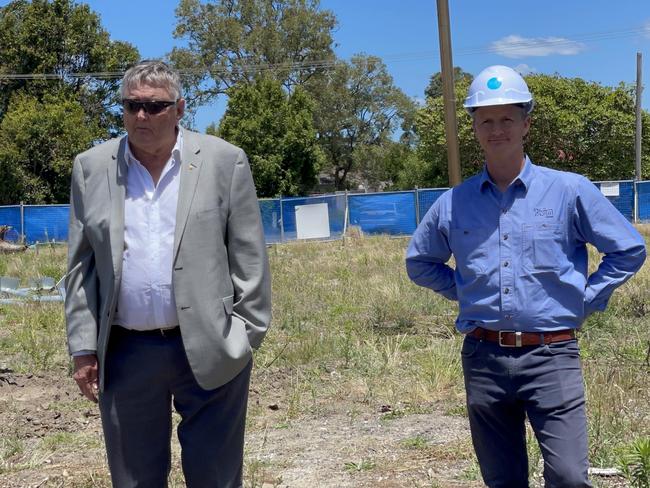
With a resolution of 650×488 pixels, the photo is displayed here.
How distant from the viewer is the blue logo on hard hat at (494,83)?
2859 mm

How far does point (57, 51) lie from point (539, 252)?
37865 millimetres

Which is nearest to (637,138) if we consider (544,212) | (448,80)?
(448,80)

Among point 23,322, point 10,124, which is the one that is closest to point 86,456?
point 23,322

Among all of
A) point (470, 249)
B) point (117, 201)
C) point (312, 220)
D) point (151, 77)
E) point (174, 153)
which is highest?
point (151, 77)

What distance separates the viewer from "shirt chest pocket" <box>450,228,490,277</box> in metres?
2.94

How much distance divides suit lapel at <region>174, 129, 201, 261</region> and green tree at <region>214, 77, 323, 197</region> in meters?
35.4

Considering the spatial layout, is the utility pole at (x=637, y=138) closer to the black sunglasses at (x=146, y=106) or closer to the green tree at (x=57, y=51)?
the green tree at (x=57, y=51)

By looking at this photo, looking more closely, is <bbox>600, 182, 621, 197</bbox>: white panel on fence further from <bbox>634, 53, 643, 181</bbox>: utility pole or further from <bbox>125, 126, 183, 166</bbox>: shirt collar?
<bbox>125, 126, 183, 166</bbox>: shirt collar

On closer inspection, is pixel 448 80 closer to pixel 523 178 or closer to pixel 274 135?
pixel 523 178

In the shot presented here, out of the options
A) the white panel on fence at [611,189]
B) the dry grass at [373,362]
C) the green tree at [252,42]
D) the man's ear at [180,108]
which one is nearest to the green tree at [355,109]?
the green tree at [252,42]

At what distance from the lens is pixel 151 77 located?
2.88 metres

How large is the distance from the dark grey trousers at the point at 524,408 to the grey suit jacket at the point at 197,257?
2.75 ft

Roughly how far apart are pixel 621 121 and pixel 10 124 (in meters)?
26.4

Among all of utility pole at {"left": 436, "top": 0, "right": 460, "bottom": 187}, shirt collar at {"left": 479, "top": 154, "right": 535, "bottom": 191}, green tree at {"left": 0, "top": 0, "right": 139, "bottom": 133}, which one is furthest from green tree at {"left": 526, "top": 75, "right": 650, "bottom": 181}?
shirt collar at {"left": 479, "top": 154, "right": 535, "bottom": 191}
